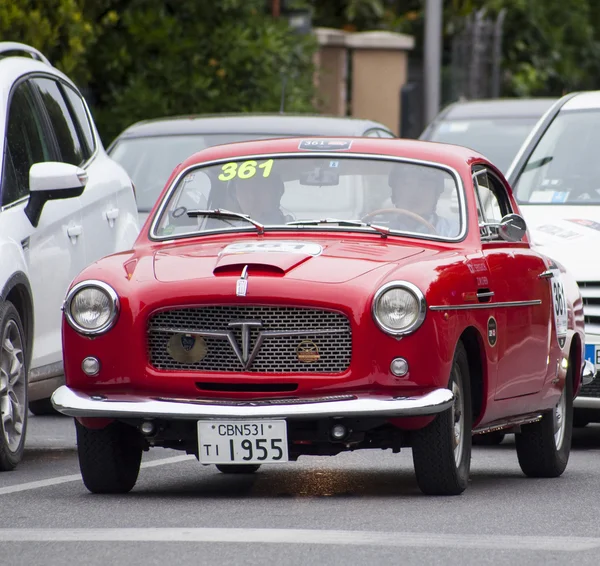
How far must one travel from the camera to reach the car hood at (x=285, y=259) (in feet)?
25.7

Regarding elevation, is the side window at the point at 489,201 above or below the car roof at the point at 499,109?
above

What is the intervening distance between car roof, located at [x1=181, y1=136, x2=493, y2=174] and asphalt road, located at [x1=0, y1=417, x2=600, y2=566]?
1515 mm

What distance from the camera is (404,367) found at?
7648 mm

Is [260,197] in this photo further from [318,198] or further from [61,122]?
[61,122]

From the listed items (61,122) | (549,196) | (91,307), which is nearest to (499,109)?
(549,196)

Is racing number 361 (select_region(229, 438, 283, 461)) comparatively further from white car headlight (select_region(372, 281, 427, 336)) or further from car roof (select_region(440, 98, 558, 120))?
car roof (select_region(440, 98, 558, 120))

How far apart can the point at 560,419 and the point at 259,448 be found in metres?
2.61

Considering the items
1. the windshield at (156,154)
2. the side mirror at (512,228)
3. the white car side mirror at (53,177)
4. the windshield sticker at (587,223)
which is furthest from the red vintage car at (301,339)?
the windshield at (156,154)

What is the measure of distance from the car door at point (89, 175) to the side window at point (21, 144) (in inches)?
11.8

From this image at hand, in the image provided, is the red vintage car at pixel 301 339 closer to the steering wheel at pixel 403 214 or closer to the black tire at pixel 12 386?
the steering wheel at pixel 403 214

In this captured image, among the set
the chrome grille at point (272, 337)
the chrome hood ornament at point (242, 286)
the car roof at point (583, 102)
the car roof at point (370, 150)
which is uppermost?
the car roof at point (370, 150)

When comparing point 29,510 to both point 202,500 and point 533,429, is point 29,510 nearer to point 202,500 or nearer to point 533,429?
point 202,500

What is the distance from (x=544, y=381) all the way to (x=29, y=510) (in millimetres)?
2812

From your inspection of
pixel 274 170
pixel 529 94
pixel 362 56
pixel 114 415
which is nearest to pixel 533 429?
pixel 274 170
